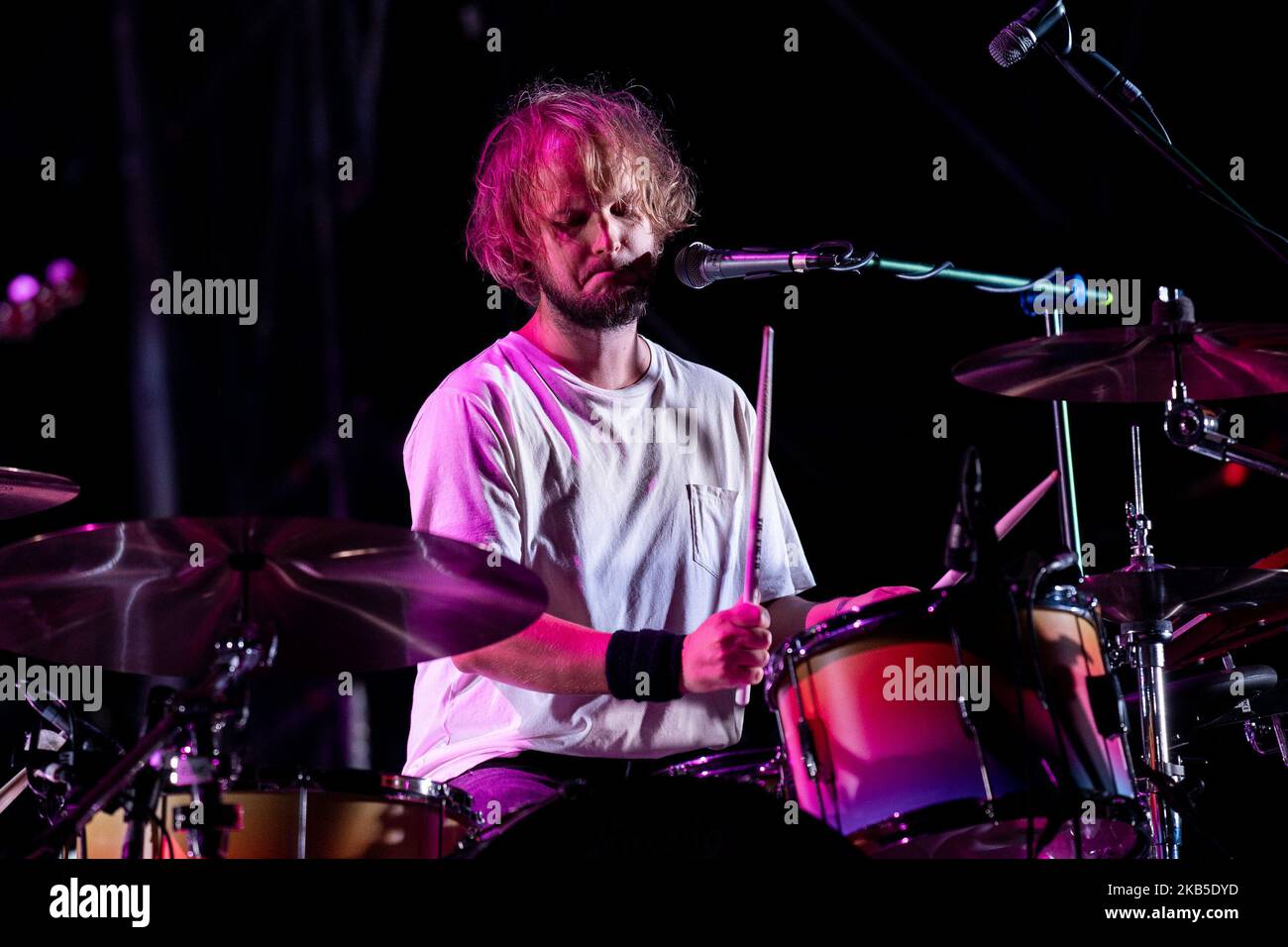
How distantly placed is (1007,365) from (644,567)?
2.57ft

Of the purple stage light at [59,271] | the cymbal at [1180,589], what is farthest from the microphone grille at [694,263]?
the purple stage light at [59,271]

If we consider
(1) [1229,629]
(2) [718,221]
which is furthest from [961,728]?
(2) [718,221]

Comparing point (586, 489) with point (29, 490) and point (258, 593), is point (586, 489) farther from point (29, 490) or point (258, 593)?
point (29, 490)

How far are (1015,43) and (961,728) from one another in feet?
3.68

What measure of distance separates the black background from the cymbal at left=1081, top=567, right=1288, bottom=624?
4.07 feet

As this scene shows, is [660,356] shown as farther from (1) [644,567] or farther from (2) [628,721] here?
(2) [628,721]

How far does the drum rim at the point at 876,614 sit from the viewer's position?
6.34 feet

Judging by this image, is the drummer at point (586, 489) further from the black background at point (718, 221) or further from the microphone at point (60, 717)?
the black background at point (718, 221)

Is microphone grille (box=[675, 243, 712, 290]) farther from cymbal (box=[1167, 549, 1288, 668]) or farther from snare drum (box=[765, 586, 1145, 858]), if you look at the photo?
cymbal (box=[1167, 549, 1288, 668])

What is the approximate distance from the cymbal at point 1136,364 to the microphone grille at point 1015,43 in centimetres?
48

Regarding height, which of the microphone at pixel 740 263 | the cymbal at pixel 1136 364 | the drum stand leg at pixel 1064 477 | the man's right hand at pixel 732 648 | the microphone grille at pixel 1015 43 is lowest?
the man's right hand at pixel 732 648

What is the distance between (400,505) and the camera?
479 cm

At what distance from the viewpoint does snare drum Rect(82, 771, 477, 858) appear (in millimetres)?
2023
